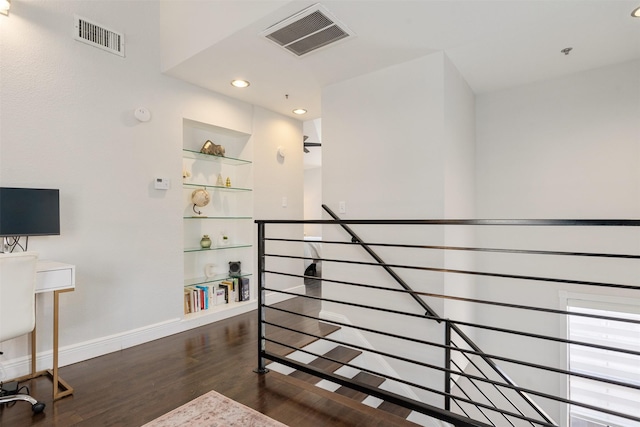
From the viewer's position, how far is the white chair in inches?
70.4

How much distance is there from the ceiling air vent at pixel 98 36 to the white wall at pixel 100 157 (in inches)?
1.8

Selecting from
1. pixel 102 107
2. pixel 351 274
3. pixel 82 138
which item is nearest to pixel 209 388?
pixel 351 274

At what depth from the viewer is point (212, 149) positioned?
3822 millimetres

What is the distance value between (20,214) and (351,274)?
8.44 ft

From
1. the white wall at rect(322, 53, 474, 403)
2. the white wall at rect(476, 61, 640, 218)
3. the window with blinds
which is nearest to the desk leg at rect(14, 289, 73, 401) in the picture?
the white wall at rect(322, 53, 474, 403)

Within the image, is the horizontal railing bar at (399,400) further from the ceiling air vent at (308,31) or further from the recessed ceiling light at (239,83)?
the recessed ceiling light at (239,83)

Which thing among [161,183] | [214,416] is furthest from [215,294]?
[214,416]

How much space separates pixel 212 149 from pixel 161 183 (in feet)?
2.65

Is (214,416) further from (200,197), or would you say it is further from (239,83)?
(239,83)

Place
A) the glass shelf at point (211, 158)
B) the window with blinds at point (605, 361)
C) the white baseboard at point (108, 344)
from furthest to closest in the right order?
the glass shelf at point (211, 158) < the window with blinds at point (605, 361) < the white baseboard at point (108, 344)

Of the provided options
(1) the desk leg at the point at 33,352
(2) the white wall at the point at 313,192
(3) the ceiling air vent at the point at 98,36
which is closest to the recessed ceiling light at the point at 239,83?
(3) the ceiling air vent at the point at 98,36

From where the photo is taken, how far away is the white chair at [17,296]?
5.86 feet

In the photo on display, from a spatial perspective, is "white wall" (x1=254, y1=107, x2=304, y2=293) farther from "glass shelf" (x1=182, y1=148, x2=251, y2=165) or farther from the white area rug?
the white area rug

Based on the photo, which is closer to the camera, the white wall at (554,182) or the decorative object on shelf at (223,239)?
the white wall at (554,182)
